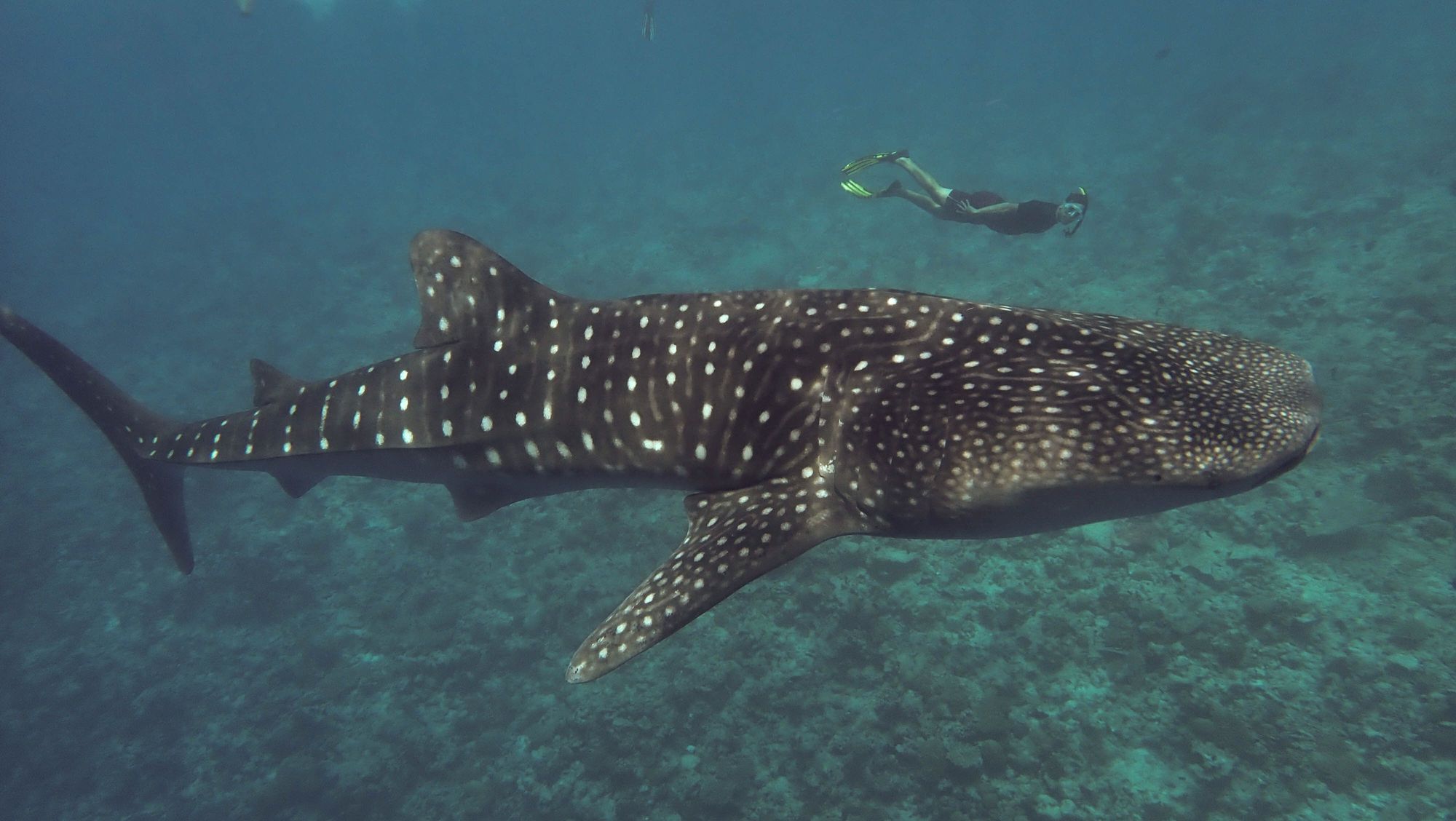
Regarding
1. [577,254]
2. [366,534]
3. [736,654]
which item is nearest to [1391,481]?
[736,654]

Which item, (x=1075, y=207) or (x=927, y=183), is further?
(x=927, y=183)

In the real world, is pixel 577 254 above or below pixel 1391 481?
above

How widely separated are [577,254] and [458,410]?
24.4 meters

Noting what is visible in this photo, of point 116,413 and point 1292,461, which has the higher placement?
point 116,413

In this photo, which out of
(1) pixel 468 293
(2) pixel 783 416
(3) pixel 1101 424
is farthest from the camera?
(1) pixel 468 293

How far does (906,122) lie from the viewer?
44.0 metres

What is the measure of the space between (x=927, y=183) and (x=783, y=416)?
47.1ft

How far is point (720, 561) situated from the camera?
4.07 m

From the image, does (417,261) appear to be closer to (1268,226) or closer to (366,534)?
(366,534)

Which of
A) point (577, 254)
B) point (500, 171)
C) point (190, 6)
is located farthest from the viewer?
point (190, 6)

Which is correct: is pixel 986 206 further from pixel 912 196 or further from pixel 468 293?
pixel 468 293

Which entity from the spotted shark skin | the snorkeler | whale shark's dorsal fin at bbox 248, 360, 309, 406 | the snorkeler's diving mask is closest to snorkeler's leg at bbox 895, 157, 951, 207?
the snorkeler

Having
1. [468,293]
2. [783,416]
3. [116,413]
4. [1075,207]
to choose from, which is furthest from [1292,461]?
[1075,207]

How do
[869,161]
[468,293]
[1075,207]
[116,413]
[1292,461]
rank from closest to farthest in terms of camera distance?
[1292,461], [468,293], [116,413], [1075,207], [869,161]
